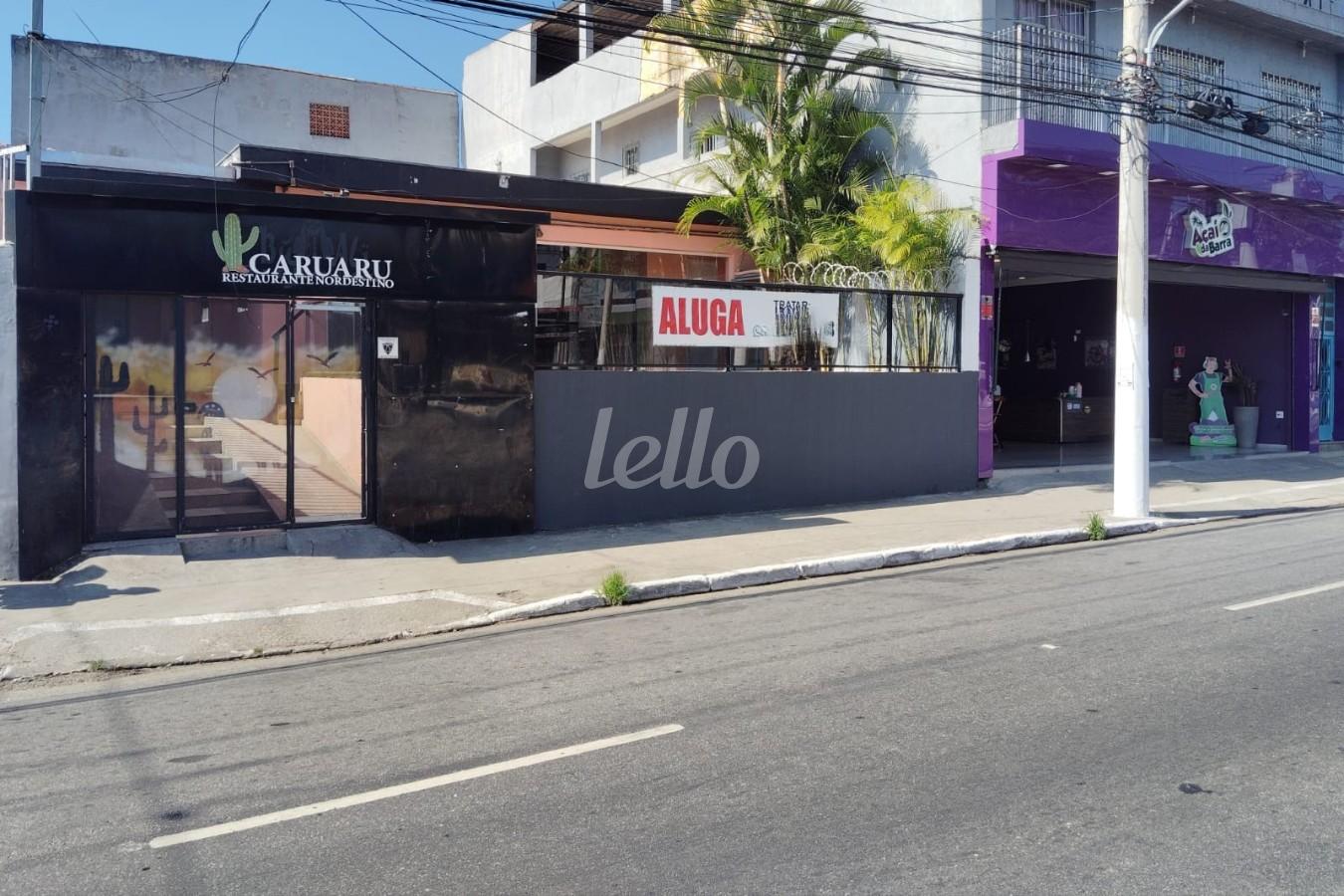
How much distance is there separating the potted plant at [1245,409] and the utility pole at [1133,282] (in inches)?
462

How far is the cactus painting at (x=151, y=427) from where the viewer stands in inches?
439

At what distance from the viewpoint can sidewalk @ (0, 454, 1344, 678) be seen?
8.61m

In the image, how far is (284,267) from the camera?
11.6 meters

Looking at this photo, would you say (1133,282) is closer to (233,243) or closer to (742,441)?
(742,441)

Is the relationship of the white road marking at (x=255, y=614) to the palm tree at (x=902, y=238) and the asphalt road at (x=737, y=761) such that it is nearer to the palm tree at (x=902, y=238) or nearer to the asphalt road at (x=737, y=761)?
the asphalt road at (x=737, y=761)

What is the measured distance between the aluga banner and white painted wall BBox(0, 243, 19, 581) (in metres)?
6.86

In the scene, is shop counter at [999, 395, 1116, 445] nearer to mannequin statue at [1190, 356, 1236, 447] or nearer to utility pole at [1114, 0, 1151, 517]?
mannequin statue at [1190, 356, 1236, 447]

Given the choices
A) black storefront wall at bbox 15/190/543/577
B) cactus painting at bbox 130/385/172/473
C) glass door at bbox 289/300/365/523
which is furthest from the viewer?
glass door at bbox 289/300/365/523

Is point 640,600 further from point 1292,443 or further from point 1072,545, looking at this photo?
point 1292,443

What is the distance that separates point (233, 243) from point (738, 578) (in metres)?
6.05

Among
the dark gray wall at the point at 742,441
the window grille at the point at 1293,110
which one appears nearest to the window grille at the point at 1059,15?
the window grille at the point at 1293,110

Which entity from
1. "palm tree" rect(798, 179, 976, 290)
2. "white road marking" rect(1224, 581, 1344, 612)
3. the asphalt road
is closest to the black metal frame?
the asphalt road

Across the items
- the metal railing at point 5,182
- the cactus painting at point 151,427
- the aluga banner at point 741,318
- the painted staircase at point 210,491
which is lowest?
the painted staircase at point 210,491

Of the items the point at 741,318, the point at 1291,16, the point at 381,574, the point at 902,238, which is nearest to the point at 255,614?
the point at 381,574
